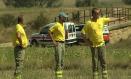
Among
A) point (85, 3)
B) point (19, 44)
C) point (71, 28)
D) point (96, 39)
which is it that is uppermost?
point (96, 39)

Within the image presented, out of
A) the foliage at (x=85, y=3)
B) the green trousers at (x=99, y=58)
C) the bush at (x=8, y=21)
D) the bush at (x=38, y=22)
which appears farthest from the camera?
the foliage at (x=85, y=3)

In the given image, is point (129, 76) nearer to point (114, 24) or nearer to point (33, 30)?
point (114, 24)

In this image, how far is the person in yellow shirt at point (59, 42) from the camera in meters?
15.8

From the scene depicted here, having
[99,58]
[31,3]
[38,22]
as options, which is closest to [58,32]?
[99,58]

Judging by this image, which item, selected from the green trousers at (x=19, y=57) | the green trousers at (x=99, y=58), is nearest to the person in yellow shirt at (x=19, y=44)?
the green trousers at (x=19, y=57)

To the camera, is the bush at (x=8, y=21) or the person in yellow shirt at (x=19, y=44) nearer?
the person in yellow shirt at (x=19, y=44)

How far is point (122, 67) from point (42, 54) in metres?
3.94

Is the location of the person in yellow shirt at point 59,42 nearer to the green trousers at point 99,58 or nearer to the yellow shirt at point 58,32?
the yellow shirt at point 58,32

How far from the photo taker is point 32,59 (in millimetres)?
22359

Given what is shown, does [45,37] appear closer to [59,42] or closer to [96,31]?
[59,42]

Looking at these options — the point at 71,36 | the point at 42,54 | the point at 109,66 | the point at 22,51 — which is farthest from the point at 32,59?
the point at 71,36

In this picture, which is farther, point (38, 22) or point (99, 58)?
point (38, 22)

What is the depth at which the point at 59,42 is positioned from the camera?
1600 cm

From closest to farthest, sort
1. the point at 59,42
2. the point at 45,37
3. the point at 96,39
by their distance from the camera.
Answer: the point at 96,39
the point at 59,42
the point at 45,37
